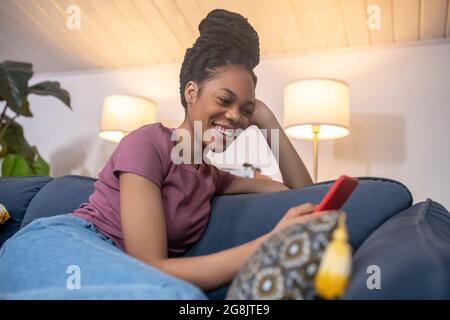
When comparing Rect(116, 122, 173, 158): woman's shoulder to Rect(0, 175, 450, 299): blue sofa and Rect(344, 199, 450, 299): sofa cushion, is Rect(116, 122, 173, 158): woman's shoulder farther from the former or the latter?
Rect(344, 199, 450, 299): sofa cushion

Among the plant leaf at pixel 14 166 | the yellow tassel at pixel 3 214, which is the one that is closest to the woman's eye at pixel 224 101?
the yellow tassel at pixel 3 214

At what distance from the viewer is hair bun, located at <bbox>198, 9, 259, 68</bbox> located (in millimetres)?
907

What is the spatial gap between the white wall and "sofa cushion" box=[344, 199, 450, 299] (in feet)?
5.19

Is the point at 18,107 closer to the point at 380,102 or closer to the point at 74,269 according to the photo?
the point at 74,269

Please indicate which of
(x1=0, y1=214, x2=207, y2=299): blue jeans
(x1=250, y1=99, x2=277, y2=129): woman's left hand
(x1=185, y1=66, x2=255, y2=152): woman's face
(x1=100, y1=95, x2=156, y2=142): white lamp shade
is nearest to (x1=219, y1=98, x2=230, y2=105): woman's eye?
(x1=185, y1=66, x2=255, y2=152): woman's face

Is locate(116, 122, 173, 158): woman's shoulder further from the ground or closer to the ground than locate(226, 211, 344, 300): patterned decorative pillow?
further from the ground

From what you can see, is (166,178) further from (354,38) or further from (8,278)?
(354,38)

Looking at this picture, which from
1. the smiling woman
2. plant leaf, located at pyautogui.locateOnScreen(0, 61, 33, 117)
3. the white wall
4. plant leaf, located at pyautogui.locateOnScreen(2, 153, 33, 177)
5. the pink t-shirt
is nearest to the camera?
the smiling woman

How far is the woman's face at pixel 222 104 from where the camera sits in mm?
861

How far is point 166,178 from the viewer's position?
32.6 inches

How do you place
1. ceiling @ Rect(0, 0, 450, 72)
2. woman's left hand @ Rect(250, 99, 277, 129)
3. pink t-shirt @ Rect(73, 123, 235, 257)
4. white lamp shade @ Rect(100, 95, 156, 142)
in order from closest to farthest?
1. pink t-shirt @ Rect(73, 123, 235, 257)
2. woman's left hand @ Rect(250, 99, 277, 129)
3. ceiling @ Rect(0, 0, 450, 72)
4. white lamp shade @ Rect(100, 95, 156, 142)

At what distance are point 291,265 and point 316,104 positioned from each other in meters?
1.53
